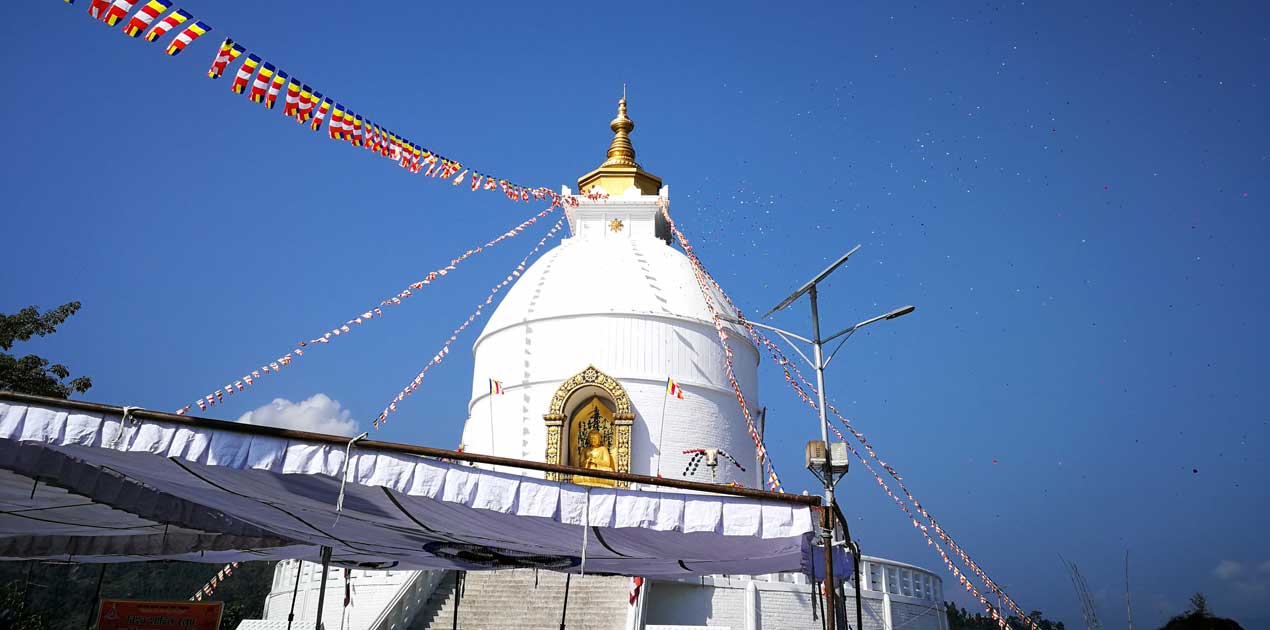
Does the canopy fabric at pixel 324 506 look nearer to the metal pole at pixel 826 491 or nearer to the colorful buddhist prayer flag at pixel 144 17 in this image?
the metal pole at pixel 826 491

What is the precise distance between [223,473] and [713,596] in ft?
36.7

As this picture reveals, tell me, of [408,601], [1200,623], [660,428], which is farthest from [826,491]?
[660,428]

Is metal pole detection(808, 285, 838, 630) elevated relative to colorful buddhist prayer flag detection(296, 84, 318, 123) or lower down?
lower down

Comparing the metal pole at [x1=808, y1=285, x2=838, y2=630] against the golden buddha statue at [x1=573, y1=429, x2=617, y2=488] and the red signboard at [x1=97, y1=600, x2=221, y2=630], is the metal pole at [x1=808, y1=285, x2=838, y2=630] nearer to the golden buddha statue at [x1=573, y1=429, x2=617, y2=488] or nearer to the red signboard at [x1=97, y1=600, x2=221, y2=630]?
the red signboard at [x1=97, y1=600, x2=221, y2=630]

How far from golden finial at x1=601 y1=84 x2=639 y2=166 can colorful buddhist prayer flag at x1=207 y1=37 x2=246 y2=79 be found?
1651 cm

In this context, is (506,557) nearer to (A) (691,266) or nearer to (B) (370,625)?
(B) (370,625)

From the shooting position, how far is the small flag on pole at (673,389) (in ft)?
67.8

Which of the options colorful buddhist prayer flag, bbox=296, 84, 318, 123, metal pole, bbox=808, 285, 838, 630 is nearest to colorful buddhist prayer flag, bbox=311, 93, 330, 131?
colorful buddhist prayer flag, bbox=296, 84, 318, 123

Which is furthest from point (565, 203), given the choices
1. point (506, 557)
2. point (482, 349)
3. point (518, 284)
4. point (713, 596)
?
point (506, 557)

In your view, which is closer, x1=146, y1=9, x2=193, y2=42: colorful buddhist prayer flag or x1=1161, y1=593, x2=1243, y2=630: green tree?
x1=1161, y1=593, x2=1243, y2=630: green tree

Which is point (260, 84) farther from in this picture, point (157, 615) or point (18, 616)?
point (18, 616)

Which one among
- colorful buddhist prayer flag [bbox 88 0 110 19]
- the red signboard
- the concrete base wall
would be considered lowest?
the red signboard

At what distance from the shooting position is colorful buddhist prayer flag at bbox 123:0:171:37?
9.52m

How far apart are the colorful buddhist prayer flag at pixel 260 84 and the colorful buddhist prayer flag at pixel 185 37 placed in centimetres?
115
